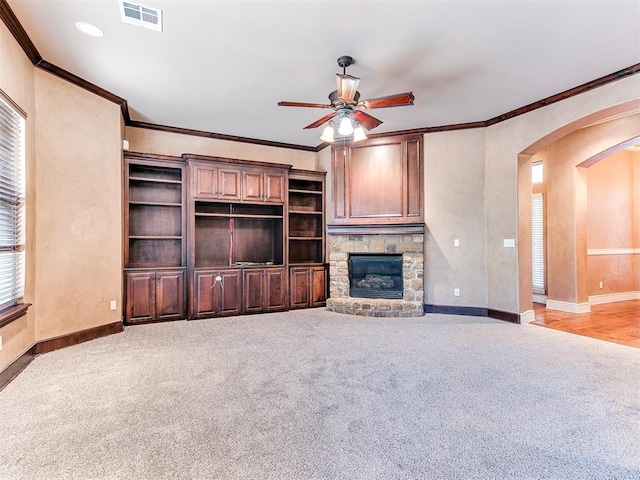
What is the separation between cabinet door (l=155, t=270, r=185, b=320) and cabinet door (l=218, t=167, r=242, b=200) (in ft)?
4.52

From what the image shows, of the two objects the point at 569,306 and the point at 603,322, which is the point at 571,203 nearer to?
the point at 569,306

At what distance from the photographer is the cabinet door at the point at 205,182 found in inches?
203

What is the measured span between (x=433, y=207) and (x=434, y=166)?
66 cm

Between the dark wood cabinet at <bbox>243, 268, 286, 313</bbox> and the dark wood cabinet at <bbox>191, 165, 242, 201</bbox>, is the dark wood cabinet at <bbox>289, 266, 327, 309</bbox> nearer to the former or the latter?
the dark wood cabinet at <bbox>243, 268, 286, 313</bbox>

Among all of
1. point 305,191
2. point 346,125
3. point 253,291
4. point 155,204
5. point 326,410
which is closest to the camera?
point 326,410

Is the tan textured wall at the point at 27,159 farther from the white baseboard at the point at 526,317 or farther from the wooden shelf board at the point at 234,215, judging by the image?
the white baseboard at the point at 526,317

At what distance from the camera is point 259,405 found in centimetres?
240

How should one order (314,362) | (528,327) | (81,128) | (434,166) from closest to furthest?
1. (314,362)
2. (81,128)
3. (528,327)
4. (434,166)

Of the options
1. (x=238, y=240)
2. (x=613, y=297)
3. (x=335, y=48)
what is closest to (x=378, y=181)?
(x=238, y=240)

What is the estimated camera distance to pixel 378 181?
5.61 metres

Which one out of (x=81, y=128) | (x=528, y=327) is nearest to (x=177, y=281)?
(x=81, y=128)

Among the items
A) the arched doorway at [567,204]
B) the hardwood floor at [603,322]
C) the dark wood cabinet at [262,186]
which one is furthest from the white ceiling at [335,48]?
the hardwood floor at [603,322]

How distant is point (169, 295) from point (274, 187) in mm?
2348

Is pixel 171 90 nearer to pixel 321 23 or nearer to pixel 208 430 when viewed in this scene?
pixel 321 23
